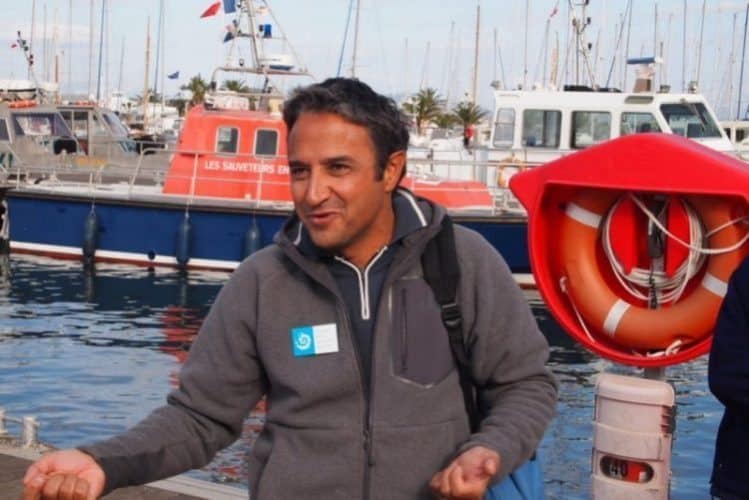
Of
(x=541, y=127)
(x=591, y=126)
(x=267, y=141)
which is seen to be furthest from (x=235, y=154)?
(x=591, y=126)

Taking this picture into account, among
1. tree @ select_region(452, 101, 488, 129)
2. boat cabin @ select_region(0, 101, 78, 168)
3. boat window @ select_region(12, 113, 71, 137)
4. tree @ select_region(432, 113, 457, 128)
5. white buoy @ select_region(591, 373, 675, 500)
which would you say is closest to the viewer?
white buoy @ select_region(591, 373, 675, 500)

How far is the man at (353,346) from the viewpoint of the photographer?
236cm

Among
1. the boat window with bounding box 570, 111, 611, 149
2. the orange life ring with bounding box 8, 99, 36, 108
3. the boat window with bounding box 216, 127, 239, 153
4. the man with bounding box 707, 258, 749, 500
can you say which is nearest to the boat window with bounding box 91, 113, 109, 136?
the orange life ring with bounding box 8, 99, 36, 108

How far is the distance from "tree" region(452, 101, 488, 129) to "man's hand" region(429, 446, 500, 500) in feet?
161

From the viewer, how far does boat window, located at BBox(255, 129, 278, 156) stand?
19.1 meters

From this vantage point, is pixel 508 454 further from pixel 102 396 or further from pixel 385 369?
pixel 102 396

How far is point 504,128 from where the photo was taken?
19.2 metres

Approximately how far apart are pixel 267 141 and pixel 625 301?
15331 millimetres

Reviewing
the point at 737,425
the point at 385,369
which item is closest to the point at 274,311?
the point at 385,369

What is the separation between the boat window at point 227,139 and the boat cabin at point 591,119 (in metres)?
4.08

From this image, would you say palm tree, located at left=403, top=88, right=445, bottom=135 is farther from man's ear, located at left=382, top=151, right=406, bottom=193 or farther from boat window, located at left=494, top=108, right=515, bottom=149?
man's ear, located at left=382, top=151, right=406, bottom=193

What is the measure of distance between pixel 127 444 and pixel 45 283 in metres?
16.5

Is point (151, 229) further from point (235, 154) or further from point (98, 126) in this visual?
point (98, 126)

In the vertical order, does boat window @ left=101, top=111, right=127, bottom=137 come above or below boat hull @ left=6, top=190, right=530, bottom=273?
above
